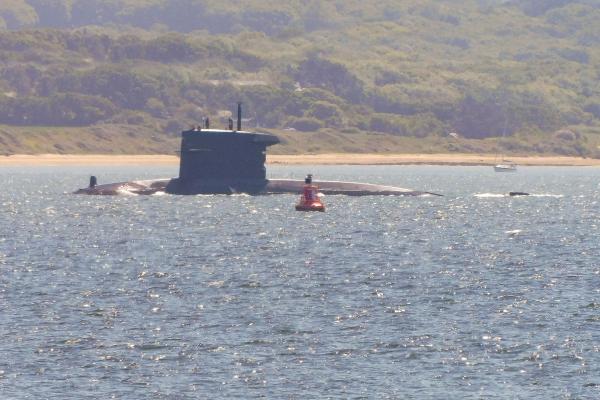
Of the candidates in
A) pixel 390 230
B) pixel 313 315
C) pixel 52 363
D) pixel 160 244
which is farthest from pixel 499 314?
pixel 390 230

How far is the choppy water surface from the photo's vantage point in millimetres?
40812

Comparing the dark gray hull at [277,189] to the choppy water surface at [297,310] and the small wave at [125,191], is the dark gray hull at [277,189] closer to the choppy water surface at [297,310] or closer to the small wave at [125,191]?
the small wave at [125,191]

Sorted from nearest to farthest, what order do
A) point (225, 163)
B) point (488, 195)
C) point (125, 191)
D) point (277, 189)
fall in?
point (225, 163), point (277, 189), point (125, 191), point (488, 195)

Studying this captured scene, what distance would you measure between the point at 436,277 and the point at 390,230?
28852 mm

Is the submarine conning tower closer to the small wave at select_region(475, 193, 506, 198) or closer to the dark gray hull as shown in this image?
the dark gray hull

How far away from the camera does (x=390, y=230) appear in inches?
3664

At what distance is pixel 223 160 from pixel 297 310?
6545cm

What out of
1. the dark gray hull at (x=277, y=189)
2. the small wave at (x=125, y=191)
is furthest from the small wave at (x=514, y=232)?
the small wave at (x=125, y=191)

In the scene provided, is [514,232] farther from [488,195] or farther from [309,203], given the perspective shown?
[488,195]

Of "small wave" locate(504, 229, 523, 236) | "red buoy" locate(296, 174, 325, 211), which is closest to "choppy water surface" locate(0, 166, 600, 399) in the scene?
"small wave" locate(504, 229, 523, 236)

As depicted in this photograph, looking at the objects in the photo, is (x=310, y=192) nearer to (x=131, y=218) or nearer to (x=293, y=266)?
(x=131, y=218)

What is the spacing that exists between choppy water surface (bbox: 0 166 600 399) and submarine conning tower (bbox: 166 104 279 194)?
18146 mm

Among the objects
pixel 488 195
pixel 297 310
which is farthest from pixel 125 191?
pixel 297 310

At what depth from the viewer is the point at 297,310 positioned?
53188mm
